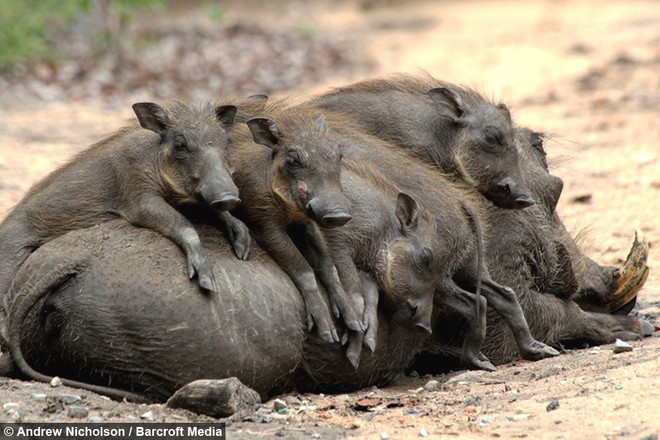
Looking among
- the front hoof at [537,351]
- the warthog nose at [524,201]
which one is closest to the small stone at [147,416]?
the front hoof at [537,351]

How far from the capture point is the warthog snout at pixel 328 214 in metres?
4.61

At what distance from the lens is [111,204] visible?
15.9 feet

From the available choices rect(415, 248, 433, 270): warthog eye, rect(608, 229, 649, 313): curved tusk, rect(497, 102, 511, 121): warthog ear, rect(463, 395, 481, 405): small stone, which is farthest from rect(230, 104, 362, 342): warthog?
rect(608, 229, 649, 313): curved tusk

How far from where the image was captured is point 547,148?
12.2 m

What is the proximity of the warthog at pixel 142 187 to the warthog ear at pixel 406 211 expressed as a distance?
0.67 meters

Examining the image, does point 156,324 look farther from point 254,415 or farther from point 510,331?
point 510,331

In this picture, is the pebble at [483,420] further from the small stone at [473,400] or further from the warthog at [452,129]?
the warthog at [452,129]

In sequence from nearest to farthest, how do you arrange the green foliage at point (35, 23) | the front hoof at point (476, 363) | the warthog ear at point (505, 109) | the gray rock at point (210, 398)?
1. the gray rock at point (210, 398)
2. the front hoof at point (476, 363)
3. the warthog ear at point (505, 109)
4. the green foliage at point (35, 23)

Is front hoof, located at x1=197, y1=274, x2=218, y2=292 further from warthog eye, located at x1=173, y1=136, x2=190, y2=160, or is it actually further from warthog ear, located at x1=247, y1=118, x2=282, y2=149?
warthog ear, located at x1=247, y1=118, x2=282, y2=149

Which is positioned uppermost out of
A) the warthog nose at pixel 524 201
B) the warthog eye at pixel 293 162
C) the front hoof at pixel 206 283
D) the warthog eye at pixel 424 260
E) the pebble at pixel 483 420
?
the warthog eye at pixel 293 162

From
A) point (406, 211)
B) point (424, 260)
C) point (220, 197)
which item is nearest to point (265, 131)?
point (220, 197)

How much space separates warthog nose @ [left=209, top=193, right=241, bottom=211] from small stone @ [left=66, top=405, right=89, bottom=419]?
0.92 meters

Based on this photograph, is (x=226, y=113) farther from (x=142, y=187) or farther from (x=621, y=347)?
(x=621, y=347)

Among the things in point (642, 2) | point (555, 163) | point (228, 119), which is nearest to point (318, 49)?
point (642, 2)
